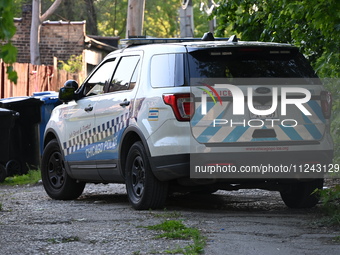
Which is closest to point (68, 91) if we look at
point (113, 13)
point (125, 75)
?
point (125, 75)

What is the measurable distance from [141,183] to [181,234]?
84.2 inches

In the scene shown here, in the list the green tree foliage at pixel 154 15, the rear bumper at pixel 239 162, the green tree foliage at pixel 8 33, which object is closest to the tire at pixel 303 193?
the rear bumper at pixel 239 162

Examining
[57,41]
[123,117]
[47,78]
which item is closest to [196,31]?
[57,41]

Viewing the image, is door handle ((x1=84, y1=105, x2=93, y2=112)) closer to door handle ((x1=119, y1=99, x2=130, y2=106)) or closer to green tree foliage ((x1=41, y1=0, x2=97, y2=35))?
door handle ((x1=119, y1=99, x2=130, y2=106))

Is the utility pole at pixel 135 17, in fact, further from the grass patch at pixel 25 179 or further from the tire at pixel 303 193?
the tire at pixel 303 193

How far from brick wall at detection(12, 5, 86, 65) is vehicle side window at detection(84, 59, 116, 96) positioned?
29.8 metres

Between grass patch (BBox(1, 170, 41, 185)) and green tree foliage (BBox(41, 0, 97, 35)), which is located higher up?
green tree foliage (BBox(41, 0, 97, 35))

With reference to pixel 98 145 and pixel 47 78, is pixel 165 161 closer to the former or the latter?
pixel 98 145

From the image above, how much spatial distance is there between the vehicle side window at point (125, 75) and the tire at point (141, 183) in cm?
80

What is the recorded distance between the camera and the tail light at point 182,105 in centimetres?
907

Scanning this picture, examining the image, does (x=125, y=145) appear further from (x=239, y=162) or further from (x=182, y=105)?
(x=239, y=162)

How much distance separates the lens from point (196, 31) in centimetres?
5566

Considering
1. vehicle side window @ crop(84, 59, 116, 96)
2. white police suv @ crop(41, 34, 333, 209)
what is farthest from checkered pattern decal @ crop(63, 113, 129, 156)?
vehicle side window @ crop(84, 59, 116, 96)

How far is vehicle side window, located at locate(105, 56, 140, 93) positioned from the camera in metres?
10.2
